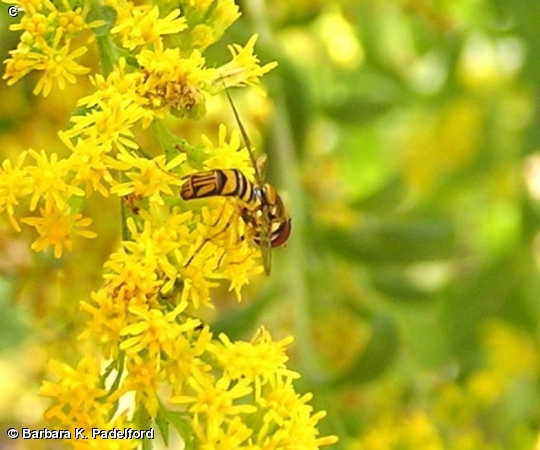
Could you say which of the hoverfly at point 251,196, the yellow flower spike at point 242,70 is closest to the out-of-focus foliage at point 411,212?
the hoverfly at point 251,196

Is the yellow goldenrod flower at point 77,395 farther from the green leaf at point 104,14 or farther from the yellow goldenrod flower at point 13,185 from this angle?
the green leaf at point 104,14

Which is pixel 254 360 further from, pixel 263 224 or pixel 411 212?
pixel 411 212

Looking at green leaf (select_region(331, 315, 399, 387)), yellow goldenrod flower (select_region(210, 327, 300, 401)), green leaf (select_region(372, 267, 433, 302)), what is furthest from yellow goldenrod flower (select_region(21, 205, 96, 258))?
green leaf (select_region(372, 267, 433, 302))

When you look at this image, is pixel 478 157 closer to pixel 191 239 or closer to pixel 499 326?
pixel 499 326

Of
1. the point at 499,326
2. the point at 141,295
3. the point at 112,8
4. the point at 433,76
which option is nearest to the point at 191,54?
the point at 112,8

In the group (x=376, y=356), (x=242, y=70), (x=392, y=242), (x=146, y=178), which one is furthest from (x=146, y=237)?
(x=392, y=242)

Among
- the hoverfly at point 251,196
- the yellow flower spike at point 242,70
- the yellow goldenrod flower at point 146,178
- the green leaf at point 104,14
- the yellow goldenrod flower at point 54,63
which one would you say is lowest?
the hoverfly at point 251,196
